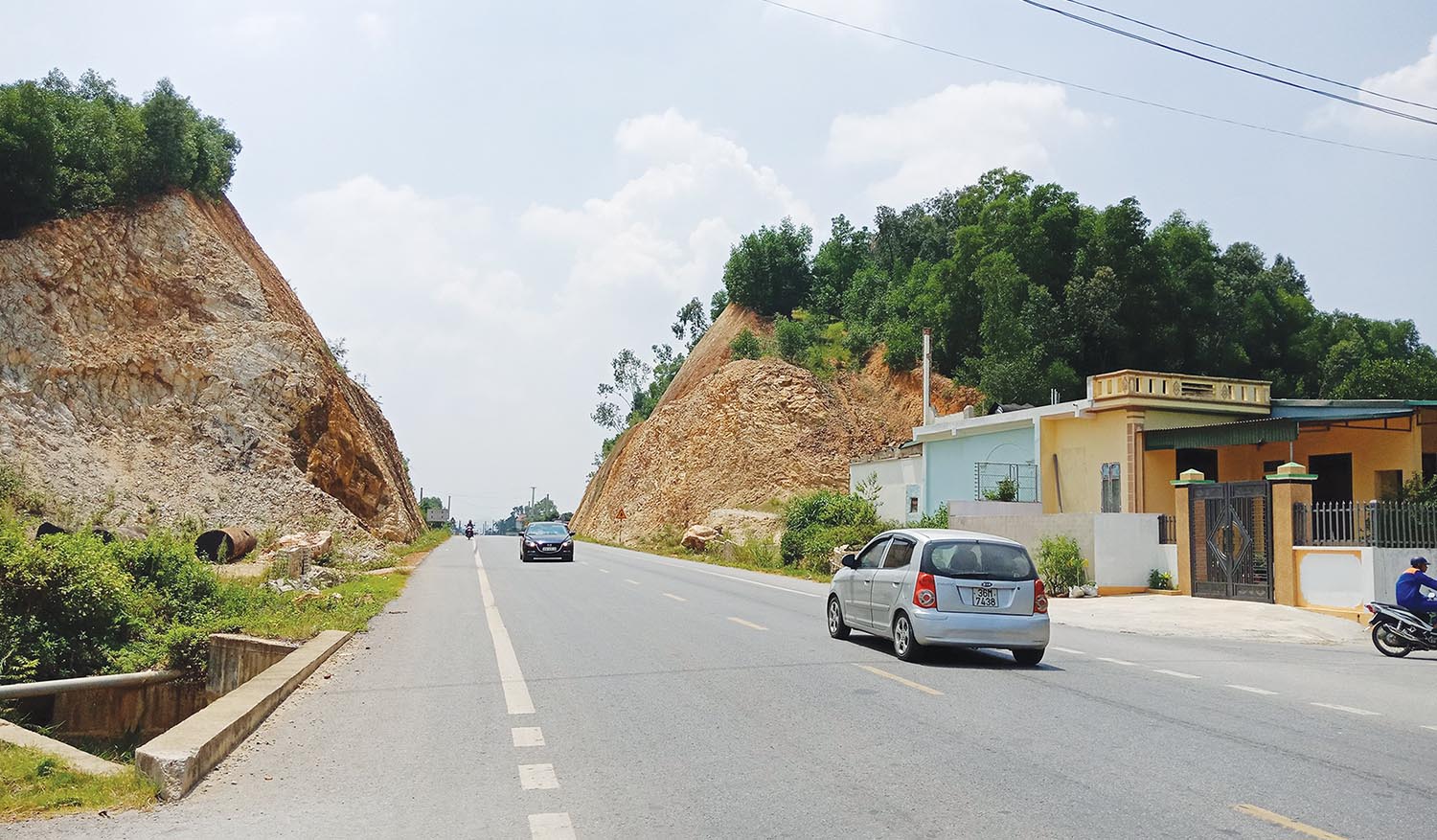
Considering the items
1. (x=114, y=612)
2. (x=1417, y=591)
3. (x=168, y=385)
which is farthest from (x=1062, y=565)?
(x=168, y=385)

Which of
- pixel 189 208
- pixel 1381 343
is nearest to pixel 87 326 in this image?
pixel 189 208

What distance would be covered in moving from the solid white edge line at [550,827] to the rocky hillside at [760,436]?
Result: 56.7 m

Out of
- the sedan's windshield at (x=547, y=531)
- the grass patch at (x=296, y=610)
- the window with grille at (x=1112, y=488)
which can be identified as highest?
the window with grille at (x=1112, y=488)

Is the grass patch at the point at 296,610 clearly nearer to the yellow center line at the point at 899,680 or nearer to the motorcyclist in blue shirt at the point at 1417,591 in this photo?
the yellow center line at the point at 899,680

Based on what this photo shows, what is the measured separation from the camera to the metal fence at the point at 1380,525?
20500mm

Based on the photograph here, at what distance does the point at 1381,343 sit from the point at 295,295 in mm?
61778

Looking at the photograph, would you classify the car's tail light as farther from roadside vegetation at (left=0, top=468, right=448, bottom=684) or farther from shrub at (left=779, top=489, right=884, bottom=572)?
shrub at (left=779, top=489, right=884, bottom=572)

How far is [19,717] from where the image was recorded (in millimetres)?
12703

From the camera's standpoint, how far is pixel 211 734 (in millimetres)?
7742

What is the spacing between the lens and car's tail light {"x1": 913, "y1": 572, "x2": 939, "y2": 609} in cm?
1316

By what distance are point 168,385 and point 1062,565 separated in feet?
118

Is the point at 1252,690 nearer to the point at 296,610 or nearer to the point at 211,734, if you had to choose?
the point at 211,734

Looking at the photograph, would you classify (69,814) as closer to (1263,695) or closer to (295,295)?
(1263,695)

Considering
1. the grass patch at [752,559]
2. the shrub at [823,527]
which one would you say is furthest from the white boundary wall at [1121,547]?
the shrub at [823,527]
